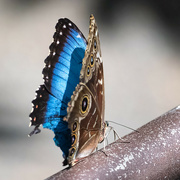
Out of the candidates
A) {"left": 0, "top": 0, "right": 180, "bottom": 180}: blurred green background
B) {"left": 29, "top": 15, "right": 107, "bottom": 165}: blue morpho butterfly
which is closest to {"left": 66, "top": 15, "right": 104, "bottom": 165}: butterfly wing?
{"left": 29, "top": 15, "right": 107, "bottom": 165}: blue morpho butterfly

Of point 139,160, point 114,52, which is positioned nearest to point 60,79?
point 139,160

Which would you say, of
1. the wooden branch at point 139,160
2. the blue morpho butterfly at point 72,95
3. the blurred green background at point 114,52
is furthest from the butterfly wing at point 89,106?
the blurred green background at point 114,52

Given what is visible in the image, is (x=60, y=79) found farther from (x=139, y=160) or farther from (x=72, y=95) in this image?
(x=139, y=160)

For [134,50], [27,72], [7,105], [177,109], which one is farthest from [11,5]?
[177,109]

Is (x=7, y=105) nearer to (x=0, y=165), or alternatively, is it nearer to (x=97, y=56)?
(x=0, y=165)

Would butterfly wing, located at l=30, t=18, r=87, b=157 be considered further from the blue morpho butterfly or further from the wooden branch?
the wooden branch

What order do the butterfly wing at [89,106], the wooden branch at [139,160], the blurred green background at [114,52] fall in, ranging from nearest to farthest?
the wooden branch at [139,160] → the butterfly wing at [89,106] → the blurred green background at [114,52]

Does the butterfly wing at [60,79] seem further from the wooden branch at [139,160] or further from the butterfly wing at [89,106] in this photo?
the wooden branch at [139,160]
